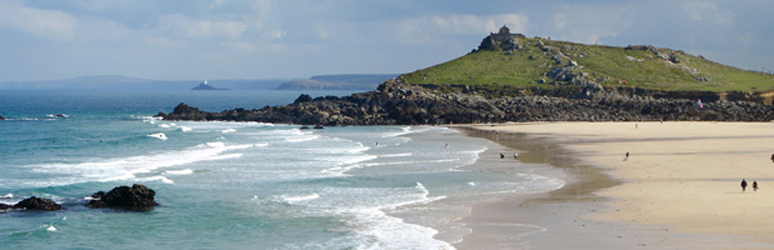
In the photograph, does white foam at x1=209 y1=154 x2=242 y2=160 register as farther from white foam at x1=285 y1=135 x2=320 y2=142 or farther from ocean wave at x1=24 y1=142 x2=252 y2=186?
white foam at x1=285 y1=135 x2=320 y2=142

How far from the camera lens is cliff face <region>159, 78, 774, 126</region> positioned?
83.1 meters

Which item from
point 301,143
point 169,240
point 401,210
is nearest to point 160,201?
point 169,240

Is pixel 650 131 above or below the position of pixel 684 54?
below

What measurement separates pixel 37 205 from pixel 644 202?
22.4 metres

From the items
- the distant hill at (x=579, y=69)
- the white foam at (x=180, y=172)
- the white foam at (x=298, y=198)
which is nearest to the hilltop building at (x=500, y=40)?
the distant hill at (x=579, y=69)

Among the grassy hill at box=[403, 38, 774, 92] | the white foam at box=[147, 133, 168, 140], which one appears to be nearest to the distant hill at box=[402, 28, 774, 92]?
the grassy hill at box=[403, 38, 774, 92]

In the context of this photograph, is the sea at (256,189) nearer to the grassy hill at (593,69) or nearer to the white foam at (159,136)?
the white foam at (159,136)

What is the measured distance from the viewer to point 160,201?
30.0 m

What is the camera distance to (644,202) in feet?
90.1

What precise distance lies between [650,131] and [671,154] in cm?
2139

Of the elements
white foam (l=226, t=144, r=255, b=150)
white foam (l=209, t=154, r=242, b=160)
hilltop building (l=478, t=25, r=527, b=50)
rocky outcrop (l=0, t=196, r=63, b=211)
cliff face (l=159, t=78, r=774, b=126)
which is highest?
hilltop building (l=478, t=25, r=527, b=50)

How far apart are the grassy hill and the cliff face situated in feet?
16.0

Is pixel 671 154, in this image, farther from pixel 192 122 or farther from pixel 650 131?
pixel 192 122

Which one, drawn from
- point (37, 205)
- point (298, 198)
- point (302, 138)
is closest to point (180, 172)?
Result: point (298, 198)
